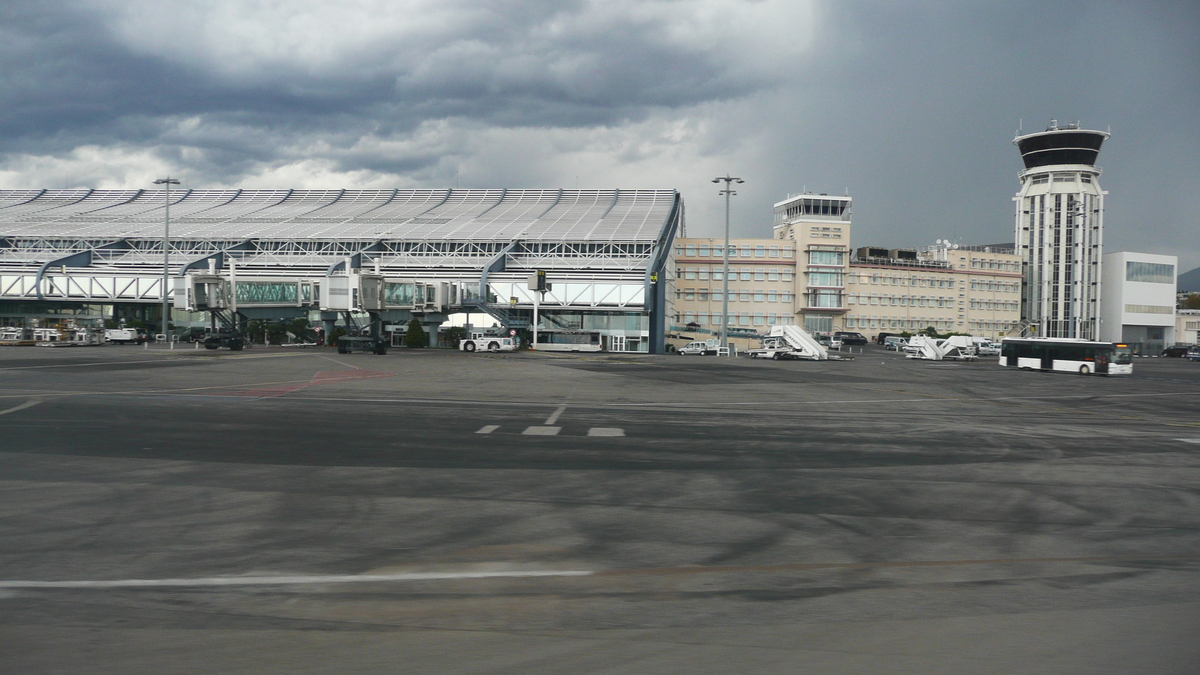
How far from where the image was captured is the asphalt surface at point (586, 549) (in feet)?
17.2

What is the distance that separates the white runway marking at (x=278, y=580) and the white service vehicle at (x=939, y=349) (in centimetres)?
7685

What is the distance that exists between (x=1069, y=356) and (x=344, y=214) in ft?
300

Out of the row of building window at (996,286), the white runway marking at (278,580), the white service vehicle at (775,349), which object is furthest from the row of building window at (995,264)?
the white runway marking at (278,580)

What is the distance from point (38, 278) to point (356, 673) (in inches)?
4084

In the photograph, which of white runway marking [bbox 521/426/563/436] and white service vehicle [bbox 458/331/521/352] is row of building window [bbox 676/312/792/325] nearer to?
white service vehicle [bbox 458/331/521/352]

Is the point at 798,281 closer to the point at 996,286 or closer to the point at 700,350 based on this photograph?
the point at 996,286

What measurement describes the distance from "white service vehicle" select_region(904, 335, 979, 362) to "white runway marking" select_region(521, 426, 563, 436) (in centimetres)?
6740

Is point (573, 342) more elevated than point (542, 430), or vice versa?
point (573, 342)

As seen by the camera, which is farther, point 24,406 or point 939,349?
point 939,349

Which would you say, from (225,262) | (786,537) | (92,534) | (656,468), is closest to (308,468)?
(92,534)

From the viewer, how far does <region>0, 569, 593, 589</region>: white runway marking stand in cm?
636

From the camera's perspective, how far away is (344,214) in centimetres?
11062

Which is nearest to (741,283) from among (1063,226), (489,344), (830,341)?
(830,341)

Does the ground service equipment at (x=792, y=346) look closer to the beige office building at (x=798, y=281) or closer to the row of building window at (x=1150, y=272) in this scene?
the beige office building at (x=798, y=281)
